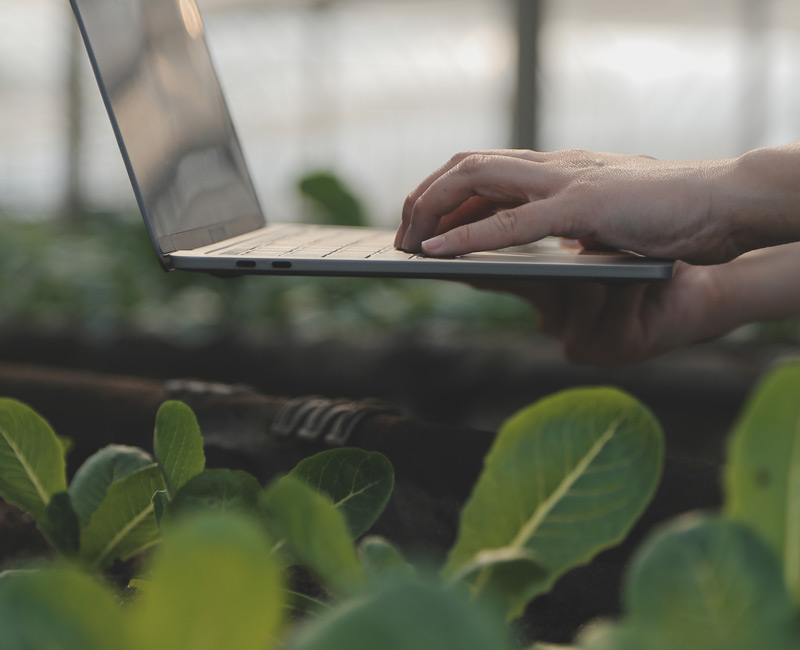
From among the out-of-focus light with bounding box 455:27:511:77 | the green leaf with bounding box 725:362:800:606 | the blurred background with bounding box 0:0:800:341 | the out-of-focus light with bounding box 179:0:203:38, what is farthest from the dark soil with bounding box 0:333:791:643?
the out-of-focus light with bounding box 455:27:511:77

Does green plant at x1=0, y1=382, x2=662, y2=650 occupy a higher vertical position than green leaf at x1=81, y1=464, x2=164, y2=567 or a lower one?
higher

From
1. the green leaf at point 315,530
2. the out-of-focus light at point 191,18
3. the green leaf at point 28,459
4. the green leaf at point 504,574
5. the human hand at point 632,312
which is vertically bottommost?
the human hand at point 632,312

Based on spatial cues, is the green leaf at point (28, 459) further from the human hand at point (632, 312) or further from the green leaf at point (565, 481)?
the human hand at point (632, 312)

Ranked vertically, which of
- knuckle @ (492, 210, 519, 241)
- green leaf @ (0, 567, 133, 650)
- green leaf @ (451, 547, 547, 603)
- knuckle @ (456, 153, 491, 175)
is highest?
knuckle @ (456, 153, 491, 175)

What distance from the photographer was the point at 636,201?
48cm

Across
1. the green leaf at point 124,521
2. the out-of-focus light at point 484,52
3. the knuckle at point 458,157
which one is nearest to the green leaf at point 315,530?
the green leaf at point 124,521

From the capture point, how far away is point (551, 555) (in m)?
0.21

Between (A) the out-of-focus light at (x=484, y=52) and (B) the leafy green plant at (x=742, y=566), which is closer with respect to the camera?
(B) the leafy green plant at (x=742, y=566)

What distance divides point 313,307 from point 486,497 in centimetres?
147

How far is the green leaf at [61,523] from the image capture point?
1.08ft

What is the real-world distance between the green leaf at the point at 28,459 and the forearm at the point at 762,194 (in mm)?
423

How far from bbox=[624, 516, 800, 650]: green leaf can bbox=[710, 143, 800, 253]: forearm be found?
0.38 meters

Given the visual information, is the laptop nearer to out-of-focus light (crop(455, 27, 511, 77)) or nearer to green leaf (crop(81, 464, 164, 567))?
green leaf (crop(81, 464, 164, 567))

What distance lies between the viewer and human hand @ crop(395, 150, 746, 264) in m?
0.48
